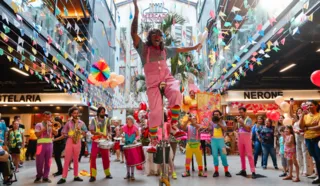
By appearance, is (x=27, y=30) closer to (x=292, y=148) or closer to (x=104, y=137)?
(x=104, y=137)

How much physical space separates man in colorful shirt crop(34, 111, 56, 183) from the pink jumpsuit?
334 cm

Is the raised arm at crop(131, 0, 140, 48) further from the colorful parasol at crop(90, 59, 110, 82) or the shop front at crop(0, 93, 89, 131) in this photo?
the shop front at crop(0, 93, 89, 131)

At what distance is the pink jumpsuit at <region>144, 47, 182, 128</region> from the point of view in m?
2.80

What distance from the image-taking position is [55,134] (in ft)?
21.7

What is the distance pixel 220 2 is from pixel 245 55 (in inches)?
189

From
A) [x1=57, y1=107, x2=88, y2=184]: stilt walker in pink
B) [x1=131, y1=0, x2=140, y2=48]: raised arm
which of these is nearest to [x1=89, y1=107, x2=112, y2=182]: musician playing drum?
[x1=57, y1=107, x2=88, y2=184]: stilt walker in pink

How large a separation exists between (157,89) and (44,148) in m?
3.66

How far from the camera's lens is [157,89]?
283 centimetres

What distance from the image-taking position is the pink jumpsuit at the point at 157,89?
9.20ft

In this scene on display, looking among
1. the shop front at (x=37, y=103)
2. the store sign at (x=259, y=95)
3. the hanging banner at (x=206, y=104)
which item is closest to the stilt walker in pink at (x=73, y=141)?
the hanging banner at (x=206, y=104)

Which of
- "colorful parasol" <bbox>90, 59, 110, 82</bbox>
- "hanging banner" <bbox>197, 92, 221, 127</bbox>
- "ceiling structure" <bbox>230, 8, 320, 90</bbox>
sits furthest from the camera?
"hanging banner" <bbox>197, 92, 221, 127</bbox>

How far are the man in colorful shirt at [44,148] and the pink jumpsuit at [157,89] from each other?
3.34 metres


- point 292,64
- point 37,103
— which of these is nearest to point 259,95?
point 292,64

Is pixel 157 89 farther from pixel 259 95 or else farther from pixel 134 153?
pixel 259 95
